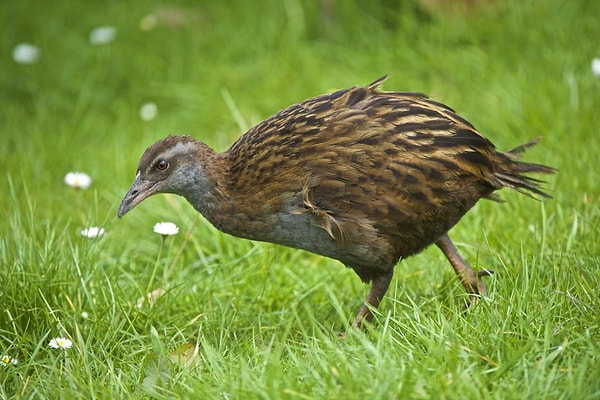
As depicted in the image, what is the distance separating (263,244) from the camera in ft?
16.8

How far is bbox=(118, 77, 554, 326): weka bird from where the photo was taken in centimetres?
403

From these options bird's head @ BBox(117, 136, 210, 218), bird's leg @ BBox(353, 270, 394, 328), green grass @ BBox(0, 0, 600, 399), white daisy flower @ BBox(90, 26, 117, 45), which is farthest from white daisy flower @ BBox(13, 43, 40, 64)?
bird's leg @ BBox(353, 270, 394, 328)

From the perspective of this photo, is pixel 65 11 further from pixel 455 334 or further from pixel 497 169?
pixel 455 334

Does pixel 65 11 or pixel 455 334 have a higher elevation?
pixel 65 11

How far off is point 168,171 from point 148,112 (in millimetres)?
3127

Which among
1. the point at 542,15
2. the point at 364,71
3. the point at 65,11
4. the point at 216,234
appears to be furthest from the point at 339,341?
the point at 65,11

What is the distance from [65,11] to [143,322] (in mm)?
4926

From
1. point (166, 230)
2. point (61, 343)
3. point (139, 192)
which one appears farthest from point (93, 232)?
point (61, 343)

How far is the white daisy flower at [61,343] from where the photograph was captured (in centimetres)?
397

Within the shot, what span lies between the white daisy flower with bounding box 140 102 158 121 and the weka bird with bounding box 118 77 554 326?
300 centimetres

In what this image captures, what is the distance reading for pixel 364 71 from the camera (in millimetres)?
7074

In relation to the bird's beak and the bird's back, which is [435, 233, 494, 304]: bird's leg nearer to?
the bird's back

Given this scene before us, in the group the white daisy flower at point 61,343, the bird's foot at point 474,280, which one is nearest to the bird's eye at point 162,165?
the white daisy flower at point 61,343

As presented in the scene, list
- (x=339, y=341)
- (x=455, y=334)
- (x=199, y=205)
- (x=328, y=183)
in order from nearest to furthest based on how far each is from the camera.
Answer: (x=455, y=334) → (x=339, y=341) → (x=328, y=183) → (x=199, y=205)
